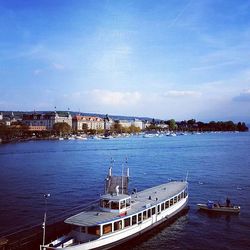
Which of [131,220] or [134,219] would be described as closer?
[131,220]

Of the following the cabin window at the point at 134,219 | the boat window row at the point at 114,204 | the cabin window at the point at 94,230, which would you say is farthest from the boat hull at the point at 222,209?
the cabin window at the point at 94,230

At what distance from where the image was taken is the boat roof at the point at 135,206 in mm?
27328

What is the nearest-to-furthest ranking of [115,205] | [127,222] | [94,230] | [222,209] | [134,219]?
1. [94,230]
2. [127,222]
3. [115,205]
4. [134,219]
5. [222,209]

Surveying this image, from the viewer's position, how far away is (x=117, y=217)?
2847 cm

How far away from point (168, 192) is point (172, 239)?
7433 mm

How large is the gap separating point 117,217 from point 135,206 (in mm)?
3806

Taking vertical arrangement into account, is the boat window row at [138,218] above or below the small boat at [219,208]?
above

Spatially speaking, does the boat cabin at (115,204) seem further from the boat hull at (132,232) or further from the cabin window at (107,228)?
the cabin window at (107,228)

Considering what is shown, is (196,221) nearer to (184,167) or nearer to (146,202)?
(146,202)

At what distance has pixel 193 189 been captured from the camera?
50.1 m

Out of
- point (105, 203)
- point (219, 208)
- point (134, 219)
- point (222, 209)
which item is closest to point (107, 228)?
point (105, 203)

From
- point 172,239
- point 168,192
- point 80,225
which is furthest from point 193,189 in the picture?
point 80,225

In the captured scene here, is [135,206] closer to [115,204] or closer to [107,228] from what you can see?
[115,204]

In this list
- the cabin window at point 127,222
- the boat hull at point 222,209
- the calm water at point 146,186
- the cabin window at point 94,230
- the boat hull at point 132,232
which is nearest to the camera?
the boat hull at point 132,232
